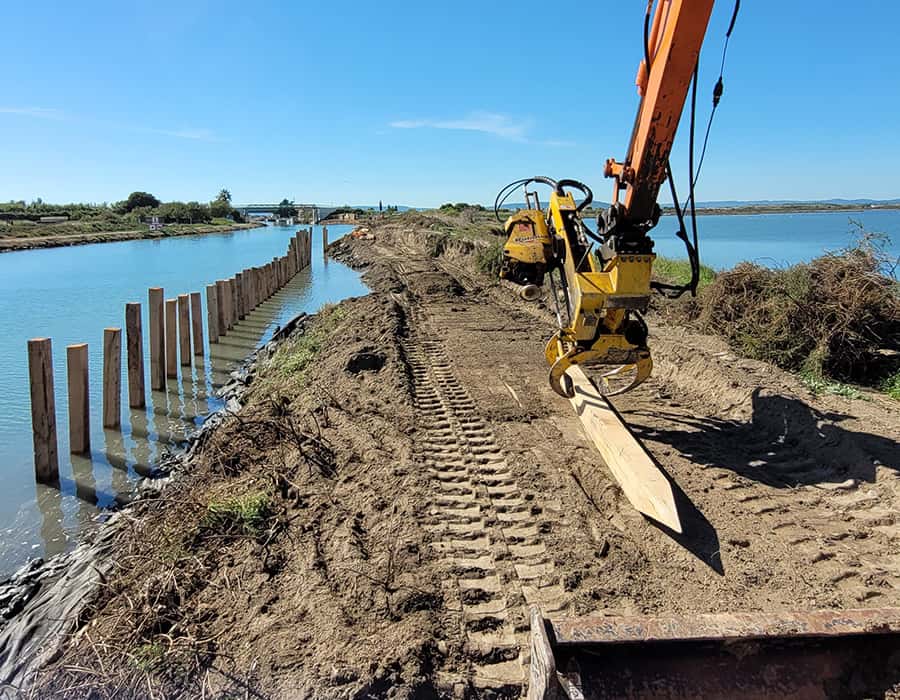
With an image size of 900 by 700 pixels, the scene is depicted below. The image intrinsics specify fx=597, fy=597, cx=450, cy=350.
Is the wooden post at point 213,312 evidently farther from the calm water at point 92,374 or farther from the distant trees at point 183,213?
the distant trees at point 183,213

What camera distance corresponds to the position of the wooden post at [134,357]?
1021cm

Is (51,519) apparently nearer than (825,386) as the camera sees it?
Yes

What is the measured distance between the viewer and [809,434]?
6.14 m

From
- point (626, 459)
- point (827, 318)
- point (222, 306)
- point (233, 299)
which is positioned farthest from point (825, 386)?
point (233, 299)

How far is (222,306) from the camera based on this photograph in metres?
16.2

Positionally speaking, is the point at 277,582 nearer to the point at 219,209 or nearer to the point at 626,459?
the point at 626,459

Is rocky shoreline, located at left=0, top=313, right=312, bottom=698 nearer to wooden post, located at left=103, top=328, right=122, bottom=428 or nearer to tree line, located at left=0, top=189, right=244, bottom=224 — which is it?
wooden post, located at left=103, top=328, right=122, bottom=428

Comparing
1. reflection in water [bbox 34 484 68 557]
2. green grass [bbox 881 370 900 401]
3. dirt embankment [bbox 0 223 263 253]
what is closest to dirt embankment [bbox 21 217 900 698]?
green grass [bbox 881 370 900 401]

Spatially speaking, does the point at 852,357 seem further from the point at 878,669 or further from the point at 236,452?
the point at 236,452

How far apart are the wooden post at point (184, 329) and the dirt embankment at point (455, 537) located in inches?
237

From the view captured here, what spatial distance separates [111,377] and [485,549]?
24.1ft

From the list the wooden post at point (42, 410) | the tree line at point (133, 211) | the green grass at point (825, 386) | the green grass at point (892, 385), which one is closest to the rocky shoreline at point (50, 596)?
the wooden post at point (42, 410)

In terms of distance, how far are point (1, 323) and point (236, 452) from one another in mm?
15256

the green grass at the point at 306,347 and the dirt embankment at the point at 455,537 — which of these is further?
the green grass at the point at 306,347
